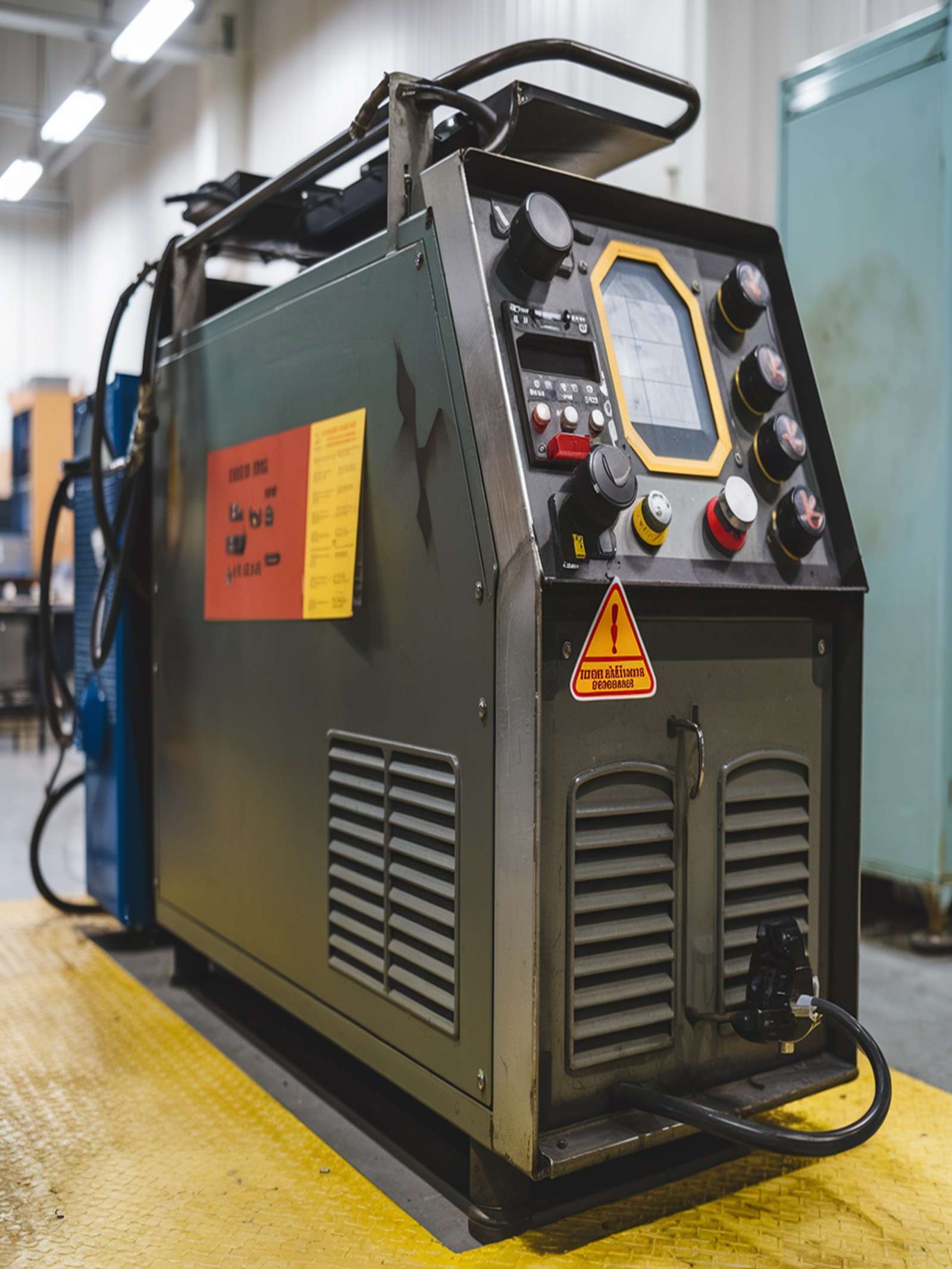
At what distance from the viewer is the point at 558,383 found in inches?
49.6

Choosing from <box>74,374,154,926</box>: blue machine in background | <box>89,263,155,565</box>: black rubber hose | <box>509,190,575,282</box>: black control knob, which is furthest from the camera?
<box>74,374,154,926</box>: blue machine in background

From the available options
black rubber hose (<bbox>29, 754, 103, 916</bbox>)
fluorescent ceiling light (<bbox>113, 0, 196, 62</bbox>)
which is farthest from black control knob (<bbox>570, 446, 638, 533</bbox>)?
fluorescent ceiling light (<bbox>113, 0, 196, 62</bbox>)

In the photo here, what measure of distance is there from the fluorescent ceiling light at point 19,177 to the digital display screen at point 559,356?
7758mm

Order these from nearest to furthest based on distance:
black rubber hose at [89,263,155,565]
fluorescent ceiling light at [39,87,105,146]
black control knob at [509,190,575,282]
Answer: black control knob at [509,190,575,282], black rubber hose at [89,263,155,565], fluorescent ceiling light at [39,87,105,146]

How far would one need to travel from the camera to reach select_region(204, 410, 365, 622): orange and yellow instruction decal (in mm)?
1516

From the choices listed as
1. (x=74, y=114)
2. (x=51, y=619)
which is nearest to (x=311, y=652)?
(x=51, y=619)

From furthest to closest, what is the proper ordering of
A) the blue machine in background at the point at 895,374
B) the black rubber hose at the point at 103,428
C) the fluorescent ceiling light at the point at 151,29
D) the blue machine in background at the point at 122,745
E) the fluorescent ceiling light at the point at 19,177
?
the fluorescent ceiling light at the point at 19,177 < the fluorescent ceiling light at the point at 151,29 < the blue machine in background at the point at 895,374 < the blue machine in background at the point at 122,745 < the black rubber hose at the point at 103,428

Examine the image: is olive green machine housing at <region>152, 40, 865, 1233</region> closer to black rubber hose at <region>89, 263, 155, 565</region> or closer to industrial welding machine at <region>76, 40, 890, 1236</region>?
industrial welding machine at <region>76, 40, 890, 1236</region>

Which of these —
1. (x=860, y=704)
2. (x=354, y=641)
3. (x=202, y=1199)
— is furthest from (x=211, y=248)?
(x=202, y=1199)

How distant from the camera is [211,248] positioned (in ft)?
7.02

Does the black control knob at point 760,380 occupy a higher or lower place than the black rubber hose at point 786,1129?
higher

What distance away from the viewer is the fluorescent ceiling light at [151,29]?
16.8 feet

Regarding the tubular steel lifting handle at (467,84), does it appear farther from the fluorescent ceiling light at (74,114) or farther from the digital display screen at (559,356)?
the fluorescent ceiling light at (74,114)

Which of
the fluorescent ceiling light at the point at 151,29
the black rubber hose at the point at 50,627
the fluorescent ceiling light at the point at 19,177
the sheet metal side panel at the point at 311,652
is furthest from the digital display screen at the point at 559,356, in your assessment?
the fluorescent ceiling light at the point at 19,177
